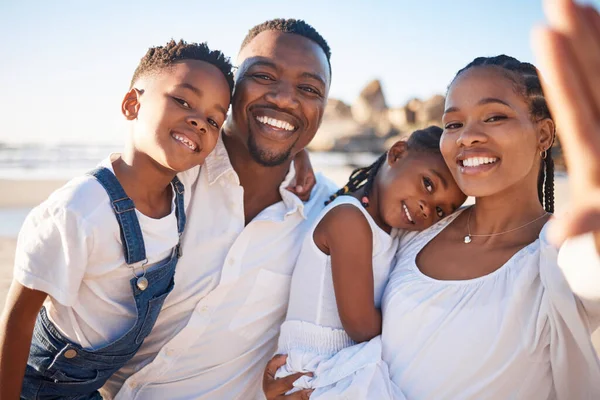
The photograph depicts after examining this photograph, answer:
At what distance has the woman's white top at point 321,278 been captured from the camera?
257cm

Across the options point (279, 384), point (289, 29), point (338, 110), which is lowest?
point (279, 384)

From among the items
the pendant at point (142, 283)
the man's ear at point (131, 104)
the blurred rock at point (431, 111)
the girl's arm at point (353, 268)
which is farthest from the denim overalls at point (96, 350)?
the blurred rock at point (431, 111)

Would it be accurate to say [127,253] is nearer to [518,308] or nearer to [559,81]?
[518,308]

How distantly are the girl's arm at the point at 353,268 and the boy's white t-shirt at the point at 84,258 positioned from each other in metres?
0.81

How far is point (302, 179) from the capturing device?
3.14m

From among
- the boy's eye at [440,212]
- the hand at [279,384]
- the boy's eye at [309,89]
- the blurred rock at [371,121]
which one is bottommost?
the hand at [279,384]

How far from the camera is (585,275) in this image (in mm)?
1486

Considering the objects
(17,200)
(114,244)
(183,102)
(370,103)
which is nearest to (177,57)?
(183,102)

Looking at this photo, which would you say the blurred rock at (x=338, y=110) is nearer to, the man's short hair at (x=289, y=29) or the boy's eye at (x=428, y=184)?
the man's short hair at (x=289, y=29)

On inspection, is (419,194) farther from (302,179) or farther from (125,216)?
(125,216)

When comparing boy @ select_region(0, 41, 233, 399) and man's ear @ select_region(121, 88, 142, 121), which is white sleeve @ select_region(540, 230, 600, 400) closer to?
boy @ select_region(0, 41, 233, 399)

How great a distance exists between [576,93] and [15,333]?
224 centimetres

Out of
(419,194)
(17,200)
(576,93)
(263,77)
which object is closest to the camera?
(576,93)

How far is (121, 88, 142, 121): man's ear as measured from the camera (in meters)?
2.62
